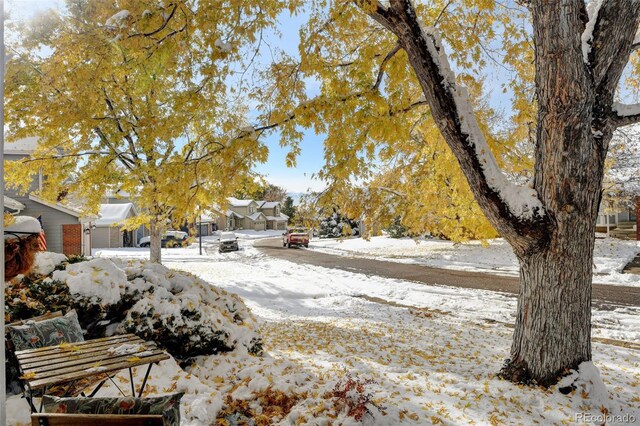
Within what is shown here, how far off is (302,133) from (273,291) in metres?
9.31

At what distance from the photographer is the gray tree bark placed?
4.27 metres

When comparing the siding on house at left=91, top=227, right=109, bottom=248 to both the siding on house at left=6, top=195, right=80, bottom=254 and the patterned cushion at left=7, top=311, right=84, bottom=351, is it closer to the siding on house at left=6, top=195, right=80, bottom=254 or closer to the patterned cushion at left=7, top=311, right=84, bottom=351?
the siding on house at left=6, top=195, right=80, bottom=254

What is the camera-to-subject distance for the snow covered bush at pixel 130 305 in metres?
4.84

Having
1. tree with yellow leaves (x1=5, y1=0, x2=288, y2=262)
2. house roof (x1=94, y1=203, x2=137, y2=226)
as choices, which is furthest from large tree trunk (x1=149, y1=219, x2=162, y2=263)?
house roof (x1=94, y1=203, x2=137, y2=226)

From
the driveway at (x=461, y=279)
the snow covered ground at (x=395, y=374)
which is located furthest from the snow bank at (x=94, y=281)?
the driveway at (x=461, y=279)

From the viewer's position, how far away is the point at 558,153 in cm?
435

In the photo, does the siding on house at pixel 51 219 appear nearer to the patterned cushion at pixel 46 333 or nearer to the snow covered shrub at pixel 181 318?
the snow covered shrub at pixel 181 318

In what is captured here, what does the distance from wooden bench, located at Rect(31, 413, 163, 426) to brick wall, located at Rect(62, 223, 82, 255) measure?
25566 millimetres

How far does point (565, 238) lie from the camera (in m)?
4.38

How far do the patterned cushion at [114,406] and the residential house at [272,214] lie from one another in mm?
72487

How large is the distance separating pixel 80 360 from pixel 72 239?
24717mm

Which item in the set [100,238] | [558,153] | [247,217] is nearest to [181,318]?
[558,153]

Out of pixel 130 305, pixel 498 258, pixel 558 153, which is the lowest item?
pixel 498 258

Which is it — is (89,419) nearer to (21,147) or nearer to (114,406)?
(114,406)
